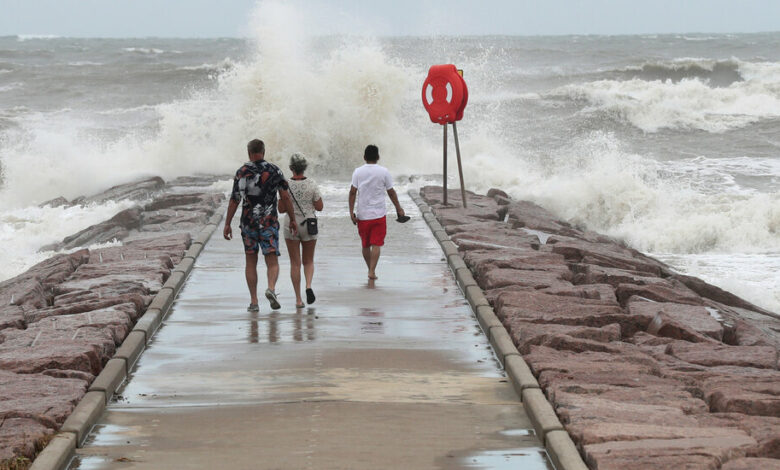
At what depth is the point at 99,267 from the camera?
10.3 metres

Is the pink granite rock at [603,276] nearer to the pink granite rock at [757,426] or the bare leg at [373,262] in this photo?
the bare leg at [373,262]

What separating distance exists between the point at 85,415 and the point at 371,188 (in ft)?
15.9

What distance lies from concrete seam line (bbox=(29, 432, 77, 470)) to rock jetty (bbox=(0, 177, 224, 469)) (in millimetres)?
67

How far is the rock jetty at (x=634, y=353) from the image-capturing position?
491 centimetres

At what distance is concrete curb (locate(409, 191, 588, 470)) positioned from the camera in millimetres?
4918

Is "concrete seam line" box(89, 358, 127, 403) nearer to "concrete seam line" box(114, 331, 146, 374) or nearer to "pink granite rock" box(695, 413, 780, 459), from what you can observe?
"concrete seam line" box(114, 331, 146, 374)

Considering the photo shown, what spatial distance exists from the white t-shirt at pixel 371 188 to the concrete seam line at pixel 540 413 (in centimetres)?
425

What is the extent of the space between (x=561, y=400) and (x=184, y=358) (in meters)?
2.71

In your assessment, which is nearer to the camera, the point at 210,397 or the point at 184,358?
the point at 210,397

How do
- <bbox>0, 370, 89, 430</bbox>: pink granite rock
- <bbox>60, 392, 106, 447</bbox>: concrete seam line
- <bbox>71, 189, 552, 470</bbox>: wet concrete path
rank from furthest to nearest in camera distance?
1. <bbox>0, 370, 89, 430</bbox>: pink granite rock
2. <bbox>60, 392, 106, 447</bbox>: concrete seam line
3. <bbox>71, 189, 552, 470</bbox>: wet concrete path

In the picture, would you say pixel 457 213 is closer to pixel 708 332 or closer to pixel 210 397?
pixel 708 332

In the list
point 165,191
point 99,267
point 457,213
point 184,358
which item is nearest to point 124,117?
point 165,191

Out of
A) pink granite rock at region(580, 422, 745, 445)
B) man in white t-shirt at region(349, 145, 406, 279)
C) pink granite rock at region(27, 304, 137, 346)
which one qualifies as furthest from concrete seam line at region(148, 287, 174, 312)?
pink granite rock at region(580, 422, 745, 445)

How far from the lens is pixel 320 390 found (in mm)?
6160
